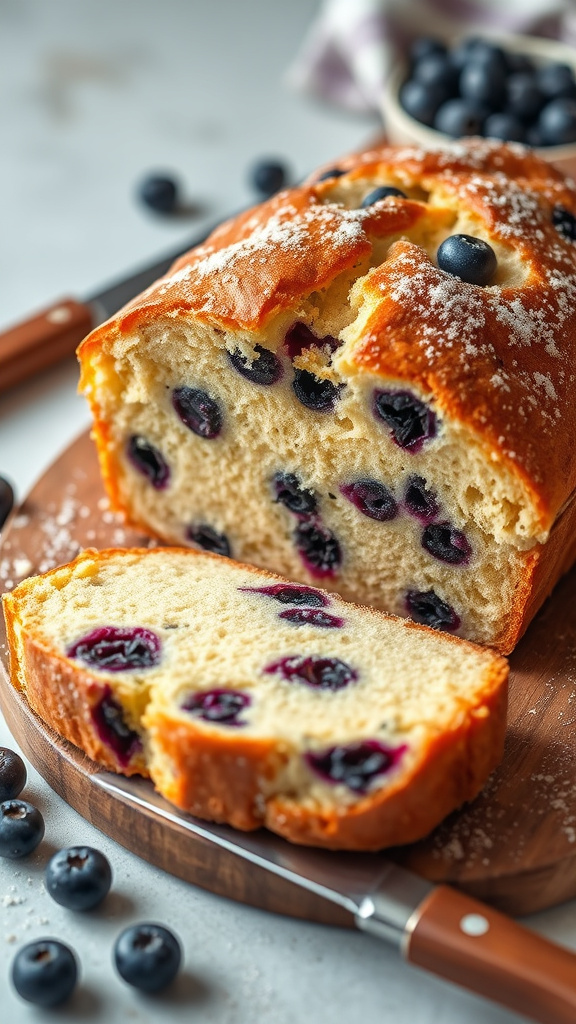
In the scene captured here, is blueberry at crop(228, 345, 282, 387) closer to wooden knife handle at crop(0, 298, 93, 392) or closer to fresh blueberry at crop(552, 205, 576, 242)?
fresh blueberry at crop(552, 205, 576, 242)

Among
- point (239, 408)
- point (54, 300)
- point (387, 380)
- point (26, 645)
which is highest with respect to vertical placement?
point (387, 380)

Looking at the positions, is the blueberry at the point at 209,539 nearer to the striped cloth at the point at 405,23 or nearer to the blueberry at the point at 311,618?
the blueberry at the point at 311,618

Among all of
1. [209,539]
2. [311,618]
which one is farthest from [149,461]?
[311,618]

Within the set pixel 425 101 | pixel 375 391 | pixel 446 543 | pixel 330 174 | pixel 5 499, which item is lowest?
pixel 5 499

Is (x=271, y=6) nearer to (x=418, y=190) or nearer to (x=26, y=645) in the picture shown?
(x=418, y=190)

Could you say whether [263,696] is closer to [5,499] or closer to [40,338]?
[5,499]

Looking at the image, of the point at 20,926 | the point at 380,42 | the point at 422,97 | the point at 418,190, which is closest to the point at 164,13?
the point at 380,42

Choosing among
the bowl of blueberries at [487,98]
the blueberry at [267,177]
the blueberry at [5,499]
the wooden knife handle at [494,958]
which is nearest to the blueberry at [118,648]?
the wooden knife handle at [494,958]
